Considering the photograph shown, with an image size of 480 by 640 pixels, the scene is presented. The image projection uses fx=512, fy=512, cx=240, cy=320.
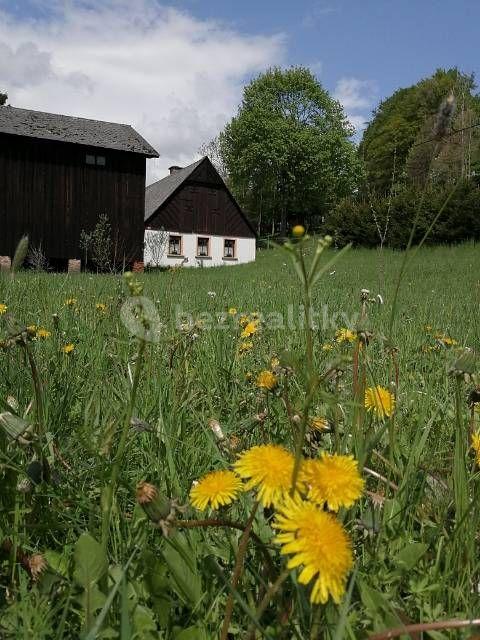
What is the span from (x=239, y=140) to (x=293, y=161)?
4.87m

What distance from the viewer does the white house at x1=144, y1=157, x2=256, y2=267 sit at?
29.7 m

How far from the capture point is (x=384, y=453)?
4.30 feet

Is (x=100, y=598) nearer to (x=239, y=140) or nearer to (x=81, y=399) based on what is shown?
(x=81, y=399)

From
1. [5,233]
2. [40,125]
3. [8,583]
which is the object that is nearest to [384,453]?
[8,583]

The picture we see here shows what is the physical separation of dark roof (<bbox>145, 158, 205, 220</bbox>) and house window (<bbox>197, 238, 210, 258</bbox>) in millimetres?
3244

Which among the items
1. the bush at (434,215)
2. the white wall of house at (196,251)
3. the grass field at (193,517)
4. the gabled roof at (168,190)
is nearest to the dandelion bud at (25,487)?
the grass field at (193,517)

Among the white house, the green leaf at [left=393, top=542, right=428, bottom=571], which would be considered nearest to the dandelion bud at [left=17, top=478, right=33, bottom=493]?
the green leaf at [left=393, top=542, right=428, bottom=571]

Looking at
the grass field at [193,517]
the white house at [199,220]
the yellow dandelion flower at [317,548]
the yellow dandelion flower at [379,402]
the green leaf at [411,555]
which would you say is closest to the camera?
the yellow dandelion flower at [317,548]

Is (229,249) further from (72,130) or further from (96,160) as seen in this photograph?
(72,130)

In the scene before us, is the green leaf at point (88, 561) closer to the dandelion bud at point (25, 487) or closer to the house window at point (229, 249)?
the dandelion bud at point (25, 487)

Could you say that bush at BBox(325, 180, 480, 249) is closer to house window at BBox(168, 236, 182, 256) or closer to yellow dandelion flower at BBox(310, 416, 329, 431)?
house window at BBox(168, 236, 182, 256)

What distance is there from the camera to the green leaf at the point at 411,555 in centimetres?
86

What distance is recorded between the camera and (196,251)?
1212 inches

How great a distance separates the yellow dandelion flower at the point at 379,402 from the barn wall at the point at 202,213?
1126 inches
